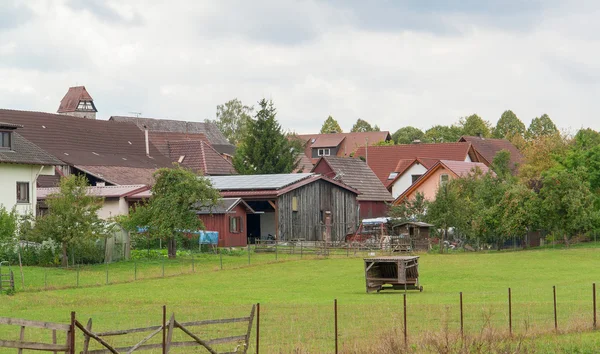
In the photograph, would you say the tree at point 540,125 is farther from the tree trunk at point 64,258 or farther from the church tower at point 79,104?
the tree trunk at point 64,258

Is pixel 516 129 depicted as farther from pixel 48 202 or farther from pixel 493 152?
pixel 48 202

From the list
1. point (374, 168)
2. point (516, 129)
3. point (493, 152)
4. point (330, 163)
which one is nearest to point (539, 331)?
point (330, 163)

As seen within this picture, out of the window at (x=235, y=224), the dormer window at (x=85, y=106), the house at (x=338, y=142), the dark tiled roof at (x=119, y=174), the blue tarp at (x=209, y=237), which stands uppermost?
the dormer window at (x=85, y=106)

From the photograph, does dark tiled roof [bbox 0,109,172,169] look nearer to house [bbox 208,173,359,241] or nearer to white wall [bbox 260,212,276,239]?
house [bbox 208,173,359,241]

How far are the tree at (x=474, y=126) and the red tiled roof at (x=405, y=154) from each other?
46.2 m

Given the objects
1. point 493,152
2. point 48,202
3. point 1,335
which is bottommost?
point 1,335

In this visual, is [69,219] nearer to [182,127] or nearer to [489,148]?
[489,148]

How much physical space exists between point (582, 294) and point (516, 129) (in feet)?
440

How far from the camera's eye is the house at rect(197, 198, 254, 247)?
209 feet

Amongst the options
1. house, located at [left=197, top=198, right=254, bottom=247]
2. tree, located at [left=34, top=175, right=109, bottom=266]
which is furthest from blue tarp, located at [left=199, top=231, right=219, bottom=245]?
tree, located at [left=34, top=175, right=109, bottom=266]

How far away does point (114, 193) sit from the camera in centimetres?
6850

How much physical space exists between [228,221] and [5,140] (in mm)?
14953

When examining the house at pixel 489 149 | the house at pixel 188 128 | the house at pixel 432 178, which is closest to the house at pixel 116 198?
the house at pixel 432 178

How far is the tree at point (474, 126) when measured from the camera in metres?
152
